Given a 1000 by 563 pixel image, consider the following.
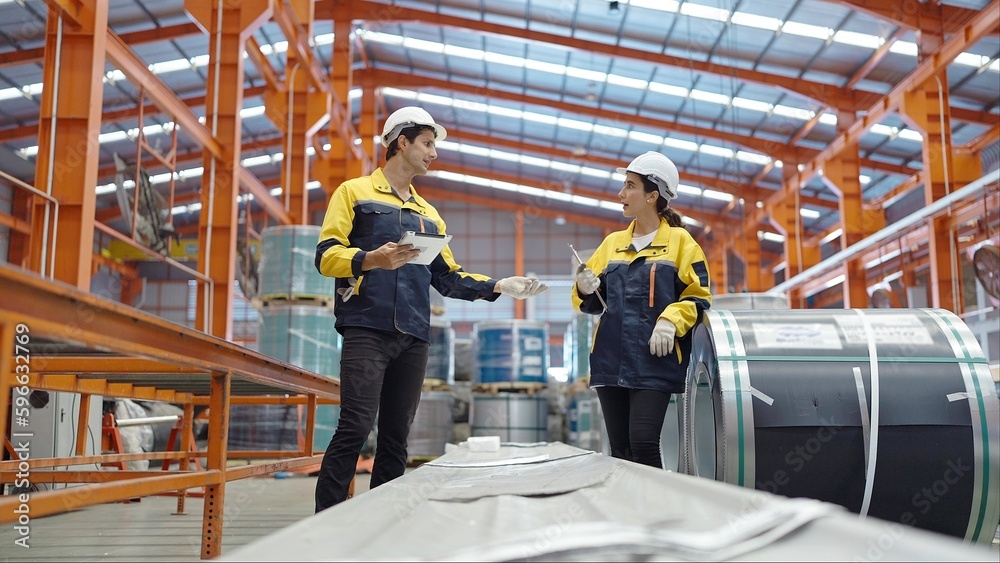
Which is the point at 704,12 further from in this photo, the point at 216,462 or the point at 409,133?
the point at 216,462

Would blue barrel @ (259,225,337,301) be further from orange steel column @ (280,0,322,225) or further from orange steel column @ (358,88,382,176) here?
orange steel column @ (358,88,382,176)

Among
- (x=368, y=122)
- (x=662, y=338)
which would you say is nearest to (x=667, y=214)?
(x=662, y=338)

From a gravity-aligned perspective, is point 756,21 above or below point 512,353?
above

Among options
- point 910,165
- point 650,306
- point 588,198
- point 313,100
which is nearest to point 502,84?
point 313,100

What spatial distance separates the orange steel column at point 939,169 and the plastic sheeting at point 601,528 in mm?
11939

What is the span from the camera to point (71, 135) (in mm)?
7031

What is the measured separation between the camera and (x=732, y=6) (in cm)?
1316

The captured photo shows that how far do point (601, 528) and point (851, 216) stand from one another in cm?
1604

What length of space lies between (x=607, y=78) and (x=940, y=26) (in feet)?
21.1

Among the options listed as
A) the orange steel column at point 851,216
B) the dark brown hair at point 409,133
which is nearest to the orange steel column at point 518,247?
the orange steel column at point 851,216

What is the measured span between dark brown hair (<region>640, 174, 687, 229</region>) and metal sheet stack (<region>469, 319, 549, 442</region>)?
7.42 metres

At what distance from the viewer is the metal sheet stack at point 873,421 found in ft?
10.6

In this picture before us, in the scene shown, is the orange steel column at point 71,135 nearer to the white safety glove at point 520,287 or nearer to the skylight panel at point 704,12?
the white safety glove at point 520,287

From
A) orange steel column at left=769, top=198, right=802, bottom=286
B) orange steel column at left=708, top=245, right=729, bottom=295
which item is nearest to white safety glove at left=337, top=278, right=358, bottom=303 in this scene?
orange steel column at left=769, top=198, right=802, bottom=286
